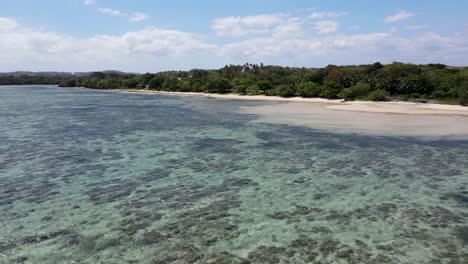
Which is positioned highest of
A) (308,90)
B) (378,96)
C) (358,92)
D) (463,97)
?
(308,90)

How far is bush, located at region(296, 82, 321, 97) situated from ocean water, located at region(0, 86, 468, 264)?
45545mm

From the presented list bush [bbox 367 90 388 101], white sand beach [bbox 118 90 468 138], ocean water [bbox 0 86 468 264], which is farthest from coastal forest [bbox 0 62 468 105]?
ocean water [bbox 0 86 468 264]

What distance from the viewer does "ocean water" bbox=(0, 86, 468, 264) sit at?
32.0 feet

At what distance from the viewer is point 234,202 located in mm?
13578

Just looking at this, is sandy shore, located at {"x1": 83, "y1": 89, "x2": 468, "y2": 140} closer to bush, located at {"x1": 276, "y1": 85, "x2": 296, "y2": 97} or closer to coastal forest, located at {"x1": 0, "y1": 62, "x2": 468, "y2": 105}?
coastal forest, located at {"x1": 0, "y1": 62, "x2": 468, "y2": 105}

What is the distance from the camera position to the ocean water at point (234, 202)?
976 centimetres

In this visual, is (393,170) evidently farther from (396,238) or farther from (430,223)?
(396,238)

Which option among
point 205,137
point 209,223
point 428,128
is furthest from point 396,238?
point 428,128

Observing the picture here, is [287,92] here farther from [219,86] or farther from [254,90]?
[219,86]

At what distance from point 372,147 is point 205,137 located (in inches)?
483

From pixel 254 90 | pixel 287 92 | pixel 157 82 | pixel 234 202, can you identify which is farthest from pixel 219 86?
→ pixel 234 202

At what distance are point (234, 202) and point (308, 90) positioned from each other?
60663 mm

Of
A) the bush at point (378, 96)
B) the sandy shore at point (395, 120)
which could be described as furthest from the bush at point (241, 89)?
the sandy shore at point (395, 120)

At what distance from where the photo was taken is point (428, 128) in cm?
3303
